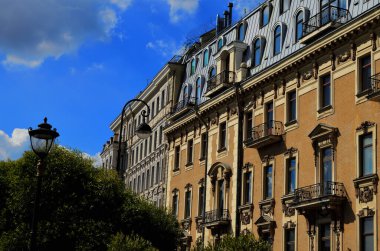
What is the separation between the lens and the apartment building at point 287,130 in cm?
2956

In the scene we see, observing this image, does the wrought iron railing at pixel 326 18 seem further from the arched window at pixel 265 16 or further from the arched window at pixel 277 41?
the arched window at pixel 265 16

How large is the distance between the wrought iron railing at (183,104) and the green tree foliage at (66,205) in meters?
13.8

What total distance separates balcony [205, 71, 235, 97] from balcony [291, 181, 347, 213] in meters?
11.3

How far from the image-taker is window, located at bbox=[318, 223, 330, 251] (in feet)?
101

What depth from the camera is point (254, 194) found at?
37.7 meters

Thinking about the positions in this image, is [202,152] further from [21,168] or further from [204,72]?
[21,168]

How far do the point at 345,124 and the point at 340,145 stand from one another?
3.17ft

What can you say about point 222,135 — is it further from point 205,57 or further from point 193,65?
point 193,65

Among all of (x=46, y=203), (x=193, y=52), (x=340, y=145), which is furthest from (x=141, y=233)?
(x=193, y=52)

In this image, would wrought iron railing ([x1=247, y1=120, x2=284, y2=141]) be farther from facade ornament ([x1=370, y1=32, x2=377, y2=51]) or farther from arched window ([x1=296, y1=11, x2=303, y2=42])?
facade ornament ([x1=370, y1=32, x2=377, y2=51])

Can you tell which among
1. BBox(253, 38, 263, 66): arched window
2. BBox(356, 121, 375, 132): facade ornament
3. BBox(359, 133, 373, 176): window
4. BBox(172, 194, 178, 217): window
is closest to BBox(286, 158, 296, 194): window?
BBox(359, 133, 373, 176): window

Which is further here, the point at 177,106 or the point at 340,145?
the point at 177,106

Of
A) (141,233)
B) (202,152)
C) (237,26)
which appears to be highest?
(237,26)

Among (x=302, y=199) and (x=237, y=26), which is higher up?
(x=237, y=26)
